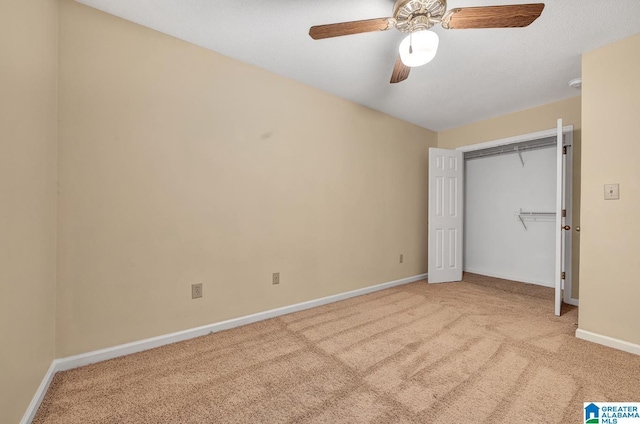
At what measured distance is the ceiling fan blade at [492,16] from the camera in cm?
130

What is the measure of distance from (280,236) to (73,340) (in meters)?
1.66

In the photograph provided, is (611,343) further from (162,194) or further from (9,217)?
(9,217)

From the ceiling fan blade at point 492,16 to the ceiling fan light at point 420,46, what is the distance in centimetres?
10

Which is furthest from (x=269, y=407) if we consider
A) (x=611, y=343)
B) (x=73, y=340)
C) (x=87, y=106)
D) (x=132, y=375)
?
(x=611, y=343)

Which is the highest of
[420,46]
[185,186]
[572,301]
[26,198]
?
[420,46]

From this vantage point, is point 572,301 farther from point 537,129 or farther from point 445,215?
point 537,129

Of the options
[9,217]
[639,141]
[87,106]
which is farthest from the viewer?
[639,141]

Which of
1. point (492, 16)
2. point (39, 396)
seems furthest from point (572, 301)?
point (39, 396)

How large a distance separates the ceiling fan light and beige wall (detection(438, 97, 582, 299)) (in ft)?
9.13

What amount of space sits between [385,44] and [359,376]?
8.06ft

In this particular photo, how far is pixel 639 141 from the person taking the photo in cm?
197

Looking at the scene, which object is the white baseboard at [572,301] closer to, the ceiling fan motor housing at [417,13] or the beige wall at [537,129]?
the beige wall at [537,129]

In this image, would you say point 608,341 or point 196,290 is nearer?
point 608,341

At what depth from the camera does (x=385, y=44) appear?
82.8 inches
